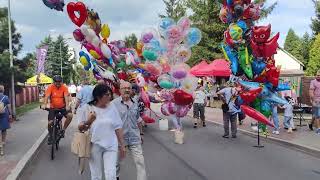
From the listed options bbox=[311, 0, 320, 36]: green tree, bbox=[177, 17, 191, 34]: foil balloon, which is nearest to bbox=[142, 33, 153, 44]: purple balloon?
bbox=[177, 17, 191, 34]: foil balloon

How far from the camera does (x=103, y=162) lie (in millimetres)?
6355

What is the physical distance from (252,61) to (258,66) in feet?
0.68

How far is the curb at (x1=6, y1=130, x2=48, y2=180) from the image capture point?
882 cm

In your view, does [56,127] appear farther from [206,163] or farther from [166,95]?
[166,95]

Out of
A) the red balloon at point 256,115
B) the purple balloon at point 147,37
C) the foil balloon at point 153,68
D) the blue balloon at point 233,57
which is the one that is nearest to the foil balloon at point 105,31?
the foil balloon at point 153,68

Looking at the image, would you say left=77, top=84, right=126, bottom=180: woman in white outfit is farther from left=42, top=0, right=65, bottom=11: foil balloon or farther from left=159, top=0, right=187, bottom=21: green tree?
left=159, top=0, right=187, bottom=21: green tree

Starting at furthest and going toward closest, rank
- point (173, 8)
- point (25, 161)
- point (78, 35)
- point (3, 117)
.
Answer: point (173, 8) → point (78, 35) → point (3, 117) → point (25, 161)

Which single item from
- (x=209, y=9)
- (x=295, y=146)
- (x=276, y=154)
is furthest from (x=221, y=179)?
(x=209, y=9)

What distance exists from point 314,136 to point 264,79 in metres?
2.99

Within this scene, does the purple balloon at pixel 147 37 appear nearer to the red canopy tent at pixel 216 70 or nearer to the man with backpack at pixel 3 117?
the man with backpack at pixel 3 117

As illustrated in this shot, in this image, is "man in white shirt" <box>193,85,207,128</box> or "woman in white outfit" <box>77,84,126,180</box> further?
"man in white shirt" <box>193,85,207,128</box>

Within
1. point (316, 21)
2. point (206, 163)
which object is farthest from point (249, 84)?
point (316, 21)

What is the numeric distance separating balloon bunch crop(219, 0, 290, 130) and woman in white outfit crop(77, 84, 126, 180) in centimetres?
625

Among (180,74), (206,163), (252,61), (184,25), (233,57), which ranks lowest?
(206,163)
